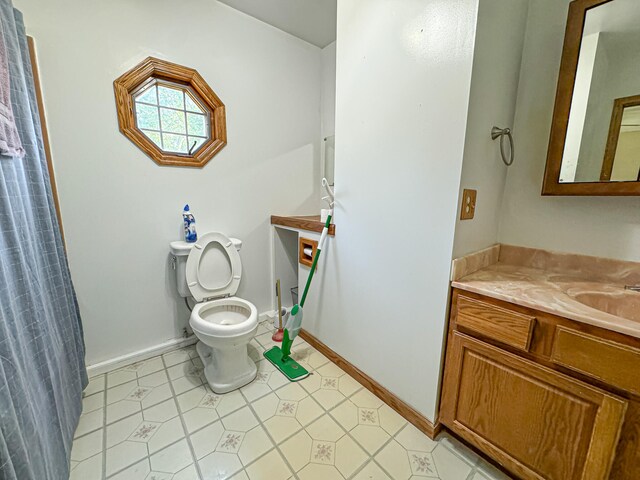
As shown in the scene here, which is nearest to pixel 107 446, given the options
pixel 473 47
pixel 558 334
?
pixel 558 334

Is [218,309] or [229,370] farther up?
[218,309]

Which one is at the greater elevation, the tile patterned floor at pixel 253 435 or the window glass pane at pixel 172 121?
the window glass pane at pixel 172 121

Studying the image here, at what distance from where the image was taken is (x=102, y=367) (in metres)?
1.63

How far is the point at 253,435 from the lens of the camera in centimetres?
123

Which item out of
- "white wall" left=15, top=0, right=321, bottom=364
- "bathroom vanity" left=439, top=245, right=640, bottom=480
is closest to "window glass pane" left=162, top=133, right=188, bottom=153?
"white wall" left=15, top=0, right=321, bottom=364

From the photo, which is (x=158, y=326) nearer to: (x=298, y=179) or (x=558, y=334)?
(x=298, y=179)

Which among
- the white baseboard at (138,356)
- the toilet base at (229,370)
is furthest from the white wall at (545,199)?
the white baseboard at (138,356)

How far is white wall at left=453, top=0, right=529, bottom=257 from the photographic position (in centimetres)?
101

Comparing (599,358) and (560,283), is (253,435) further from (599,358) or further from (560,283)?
(560,283)

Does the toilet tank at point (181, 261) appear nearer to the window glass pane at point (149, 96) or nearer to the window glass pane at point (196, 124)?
the window glass pane at point (196, 124)

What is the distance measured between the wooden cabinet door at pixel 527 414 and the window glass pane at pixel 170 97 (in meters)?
2.09

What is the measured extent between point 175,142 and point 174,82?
0.37 meters

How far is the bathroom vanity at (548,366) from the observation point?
776 millimetres

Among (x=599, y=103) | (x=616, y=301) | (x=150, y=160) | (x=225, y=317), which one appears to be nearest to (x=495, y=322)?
(x=616, y=301)
